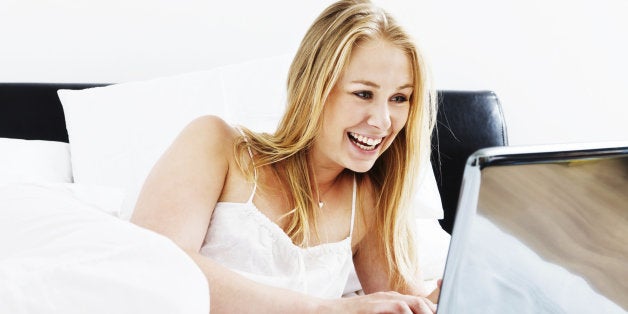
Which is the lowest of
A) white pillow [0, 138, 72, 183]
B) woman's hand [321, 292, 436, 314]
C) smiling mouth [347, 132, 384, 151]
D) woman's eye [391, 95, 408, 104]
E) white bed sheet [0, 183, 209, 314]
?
white pillow [0, 138, 72, 183]

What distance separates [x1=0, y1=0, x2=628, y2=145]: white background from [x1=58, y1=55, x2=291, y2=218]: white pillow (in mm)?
254

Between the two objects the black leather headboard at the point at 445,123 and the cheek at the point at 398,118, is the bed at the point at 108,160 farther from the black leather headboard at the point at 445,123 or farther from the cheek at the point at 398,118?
the cheek at the point at 398,118

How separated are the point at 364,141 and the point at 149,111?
2.20 ft

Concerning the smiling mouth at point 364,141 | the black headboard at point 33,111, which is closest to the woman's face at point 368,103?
the smiling mouth at point 364,141

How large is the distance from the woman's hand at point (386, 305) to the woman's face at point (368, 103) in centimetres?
40

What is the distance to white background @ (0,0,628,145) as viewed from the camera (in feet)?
6.10

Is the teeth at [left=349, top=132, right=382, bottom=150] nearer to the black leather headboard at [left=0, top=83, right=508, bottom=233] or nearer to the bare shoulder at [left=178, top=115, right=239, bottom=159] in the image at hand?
the bare shoulder at [left=178, top=115, right=239, bottom=159]

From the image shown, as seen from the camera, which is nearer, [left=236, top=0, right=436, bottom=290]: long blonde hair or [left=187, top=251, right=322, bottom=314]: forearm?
[left=187, top=251, right=322, bottom=314]: forearm

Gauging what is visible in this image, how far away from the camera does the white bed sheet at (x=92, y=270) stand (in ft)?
1.72

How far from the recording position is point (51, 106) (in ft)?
5.88

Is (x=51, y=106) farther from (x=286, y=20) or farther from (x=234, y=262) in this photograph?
(x=234, y=262)

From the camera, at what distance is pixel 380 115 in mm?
1105

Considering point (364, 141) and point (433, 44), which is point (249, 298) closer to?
point (364, 141)

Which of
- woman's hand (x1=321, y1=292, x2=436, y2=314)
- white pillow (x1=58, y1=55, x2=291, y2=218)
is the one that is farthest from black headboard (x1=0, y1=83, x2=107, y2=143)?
woman's hand (x1=321, y1=292, x2=436, y2=314)
